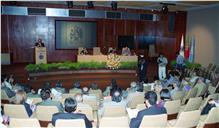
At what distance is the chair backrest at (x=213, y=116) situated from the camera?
186 inches

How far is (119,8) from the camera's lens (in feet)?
51.5

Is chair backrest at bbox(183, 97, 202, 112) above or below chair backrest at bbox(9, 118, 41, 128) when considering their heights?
below

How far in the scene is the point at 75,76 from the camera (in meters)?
11.8

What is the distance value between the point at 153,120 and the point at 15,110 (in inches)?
98.0

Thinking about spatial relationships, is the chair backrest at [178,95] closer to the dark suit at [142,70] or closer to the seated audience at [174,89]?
the seated audience at [174,89]

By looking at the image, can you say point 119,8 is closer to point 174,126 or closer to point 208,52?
point 208,52

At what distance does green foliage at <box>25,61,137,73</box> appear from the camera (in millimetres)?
11234

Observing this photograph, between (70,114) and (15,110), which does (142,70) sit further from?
(70,114)

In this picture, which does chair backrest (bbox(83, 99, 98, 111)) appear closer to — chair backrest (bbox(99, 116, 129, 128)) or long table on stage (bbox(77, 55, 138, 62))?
chair backrest (bbox(99, 116, 129, 128))

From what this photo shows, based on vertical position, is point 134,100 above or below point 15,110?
below

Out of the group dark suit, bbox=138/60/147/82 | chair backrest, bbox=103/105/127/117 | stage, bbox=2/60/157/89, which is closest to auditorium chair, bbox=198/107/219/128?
chair backrest, bbox=103/105/127/117

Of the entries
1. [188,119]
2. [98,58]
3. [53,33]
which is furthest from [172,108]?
[53,33]

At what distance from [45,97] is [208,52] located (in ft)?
33.8

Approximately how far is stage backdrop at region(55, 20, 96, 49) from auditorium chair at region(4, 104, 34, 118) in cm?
1063
